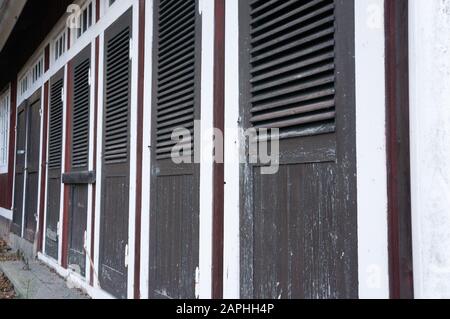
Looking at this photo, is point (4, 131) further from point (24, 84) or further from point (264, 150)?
point (264, 150)

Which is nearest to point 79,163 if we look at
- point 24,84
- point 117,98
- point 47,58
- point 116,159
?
point 116,159

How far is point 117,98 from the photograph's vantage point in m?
4.10

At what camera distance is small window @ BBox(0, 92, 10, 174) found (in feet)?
32.9

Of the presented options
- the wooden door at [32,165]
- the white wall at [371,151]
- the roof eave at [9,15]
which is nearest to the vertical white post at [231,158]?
the white wall at [371,151]

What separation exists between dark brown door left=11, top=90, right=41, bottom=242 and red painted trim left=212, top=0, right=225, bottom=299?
4.97 m

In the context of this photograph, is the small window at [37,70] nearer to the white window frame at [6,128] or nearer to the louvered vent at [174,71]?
the white window frame at [6,128]

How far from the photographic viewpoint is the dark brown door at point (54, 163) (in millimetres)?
5848

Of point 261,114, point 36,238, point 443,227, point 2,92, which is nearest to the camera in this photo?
point 443,227

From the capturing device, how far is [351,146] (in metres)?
1.86

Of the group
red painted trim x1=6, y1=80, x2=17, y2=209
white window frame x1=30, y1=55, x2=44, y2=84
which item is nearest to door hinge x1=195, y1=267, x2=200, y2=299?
white window frame x1=30, y1=55, x2=44, y2=84

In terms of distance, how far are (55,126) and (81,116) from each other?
1.19 metres

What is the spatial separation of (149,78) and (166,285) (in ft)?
4.68
